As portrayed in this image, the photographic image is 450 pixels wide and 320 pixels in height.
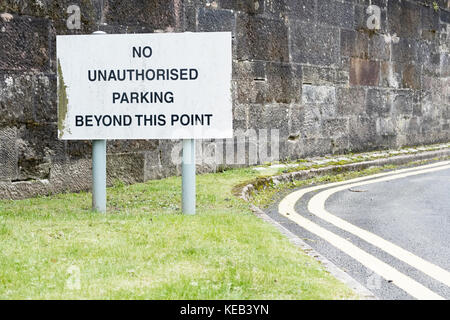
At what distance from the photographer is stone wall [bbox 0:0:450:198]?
7004 mm

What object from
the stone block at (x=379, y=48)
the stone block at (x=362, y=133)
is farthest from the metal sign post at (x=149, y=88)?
the stone block at (x=379, y=48)

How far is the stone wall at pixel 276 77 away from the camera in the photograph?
23.0 feet

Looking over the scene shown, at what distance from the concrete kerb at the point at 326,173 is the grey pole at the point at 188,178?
64 cm

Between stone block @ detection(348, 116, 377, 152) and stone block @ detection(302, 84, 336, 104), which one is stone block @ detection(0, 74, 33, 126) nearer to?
stone block @ detection(302, 84, 336, 104)

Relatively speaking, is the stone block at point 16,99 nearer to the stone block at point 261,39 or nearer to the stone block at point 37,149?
the stone block at point 37,149

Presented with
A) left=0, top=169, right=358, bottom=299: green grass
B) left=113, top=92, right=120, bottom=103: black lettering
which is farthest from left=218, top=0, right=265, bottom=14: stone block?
left=0, top=169, right=358, bottom=299: green grass

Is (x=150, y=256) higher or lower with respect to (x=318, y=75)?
lower

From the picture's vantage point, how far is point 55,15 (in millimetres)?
7234

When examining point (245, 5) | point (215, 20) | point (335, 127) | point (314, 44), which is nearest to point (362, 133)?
point (335, 127)

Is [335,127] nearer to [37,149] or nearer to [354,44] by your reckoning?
[354,44]

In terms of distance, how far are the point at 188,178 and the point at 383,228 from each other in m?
1.86

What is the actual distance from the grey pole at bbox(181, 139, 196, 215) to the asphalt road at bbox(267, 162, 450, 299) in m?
0.93

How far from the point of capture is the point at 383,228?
612cm
